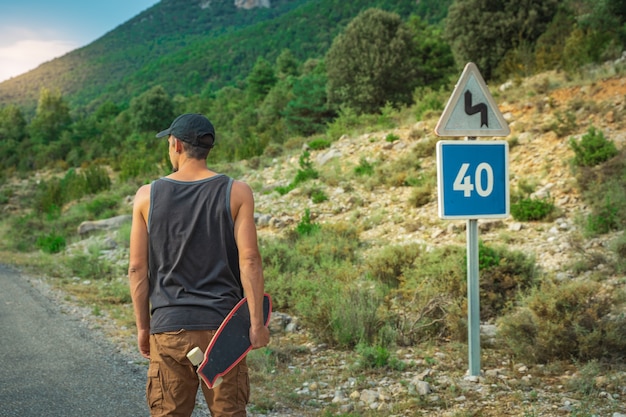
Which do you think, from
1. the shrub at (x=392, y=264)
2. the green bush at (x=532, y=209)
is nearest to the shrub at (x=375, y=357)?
the shrub at (x=392, y=264)

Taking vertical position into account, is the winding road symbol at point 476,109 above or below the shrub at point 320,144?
above

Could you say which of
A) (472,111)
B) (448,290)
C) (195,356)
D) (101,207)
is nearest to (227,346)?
(195,356)

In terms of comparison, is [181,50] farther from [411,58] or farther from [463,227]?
[463,227]

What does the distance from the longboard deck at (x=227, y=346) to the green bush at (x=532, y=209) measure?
8.25 metres

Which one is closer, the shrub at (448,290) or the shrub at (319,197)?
the shrub at (448,290)

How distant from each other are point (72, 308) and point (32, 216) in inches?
591

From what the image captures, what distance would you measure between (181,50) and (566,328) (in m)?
84.0

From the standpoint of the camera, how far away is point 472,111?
500 cm

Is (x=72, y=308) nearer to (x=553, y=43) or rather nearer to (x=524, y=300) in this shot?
(x=524, y=300)

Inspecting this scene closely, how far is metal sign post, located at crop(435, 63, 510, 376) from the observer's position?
4.84 m

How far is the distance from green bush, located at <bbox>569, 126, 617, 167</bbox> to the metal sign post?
6347mm

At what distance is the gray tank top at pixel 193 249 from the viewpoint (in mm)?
2490

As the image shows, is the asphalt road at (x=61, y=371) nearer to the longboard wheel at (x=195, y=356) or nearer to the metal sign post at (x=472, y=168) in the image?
the longboard wheel at (x=195, y=356)

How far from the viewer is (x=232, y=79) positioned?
68375mm
